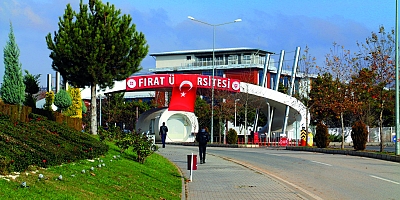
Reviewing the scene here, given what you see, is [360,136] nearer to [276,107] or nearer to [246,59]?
[276,107]

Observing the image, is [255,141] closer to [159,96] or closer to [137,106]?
[137,106]

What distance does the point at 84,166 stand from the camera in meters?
→ 12.9

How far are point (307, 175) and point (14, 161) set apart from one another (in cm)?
1180

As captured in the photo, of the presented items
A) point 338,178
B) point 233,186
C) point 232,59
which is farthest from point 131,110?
point 233,186

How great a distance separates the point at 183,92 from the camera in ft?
161

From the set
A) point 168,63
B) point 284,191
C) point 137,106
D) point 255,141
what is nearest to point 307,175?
point 284,191

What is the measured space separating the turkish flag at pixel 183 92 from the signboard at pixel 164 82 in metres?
0.35

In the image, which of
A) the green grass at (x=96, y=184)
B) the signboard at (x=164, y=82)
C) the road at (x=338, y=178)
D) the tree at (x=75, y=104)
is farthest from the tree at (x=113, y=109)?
the green grass at (x=96, y=184)

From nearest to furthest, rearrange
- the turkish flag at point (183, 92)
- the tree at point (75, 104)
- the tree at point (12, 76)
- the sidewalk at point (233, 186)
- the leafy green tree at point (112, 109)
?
the sidewalk at point (233, 186)
the tree at point (12, 76)
the tree at point (75, 104)
the turkish flag at point (183, 92)
the leafy green tree at point (112, 109)

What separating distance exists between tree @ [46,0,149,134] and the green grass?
10.7m

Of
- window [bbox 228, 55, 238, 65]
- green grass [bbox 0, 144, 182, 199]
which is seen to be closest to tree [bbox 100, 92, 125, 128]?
window [bbox 228, 55, 238, 65]

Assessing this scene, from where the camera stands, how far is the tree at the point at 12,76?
1738 cm

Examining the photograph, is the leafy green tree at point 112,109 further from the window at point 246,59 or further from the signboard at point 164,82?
the window at point 246,59

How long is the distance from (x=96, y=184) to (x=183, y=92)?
38051 millimetres
